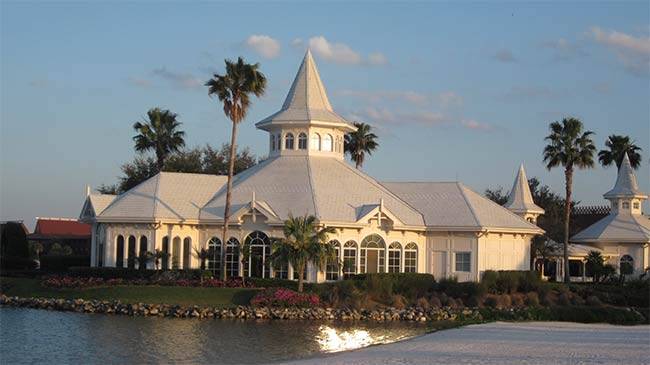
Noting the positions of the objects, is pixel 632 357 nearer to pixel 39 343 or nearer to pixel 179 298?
pixel 39 343

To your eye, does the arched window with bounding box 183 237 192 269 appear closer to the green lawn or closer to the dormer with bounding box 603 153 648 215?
the green lawn

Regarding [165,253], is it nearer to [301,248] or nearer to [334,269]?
[334,269]

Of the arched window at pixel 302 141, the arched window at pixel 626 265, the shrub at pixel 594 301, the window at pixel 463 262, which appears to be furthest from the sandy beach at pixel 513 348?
the arched window at pixel 626 265

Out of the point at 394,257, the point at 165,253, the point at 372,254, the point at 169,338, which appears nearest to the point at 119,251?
the point at 165,253

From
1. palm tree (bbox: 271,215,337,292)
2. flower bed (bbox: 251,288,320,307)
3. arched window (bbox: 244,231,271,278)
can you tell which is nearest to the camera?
flower bed (bbox: 251,288,320,307)

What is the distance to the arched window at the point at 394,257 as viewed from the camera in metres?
54.3

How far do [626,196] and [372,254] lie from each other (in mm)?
30210

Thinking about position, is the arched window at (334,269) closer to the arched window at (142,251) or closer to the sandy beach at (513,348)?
the arched window at (142,251)

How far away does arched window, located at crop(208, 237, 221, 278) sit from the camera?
177ft

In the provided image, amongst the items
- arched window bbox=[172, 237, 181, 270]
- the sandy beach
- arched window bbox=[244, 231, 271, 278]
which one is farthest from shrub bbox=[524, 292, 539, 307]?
arched window bbox=[172, 237, 181, 270]

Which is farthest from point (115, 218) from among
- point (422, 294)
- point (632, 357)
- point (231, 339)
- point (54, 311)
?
point (632, 357)

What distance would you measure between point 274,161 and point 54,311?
18.2 m

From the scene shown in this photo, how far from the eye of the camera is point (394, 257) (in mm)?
54500

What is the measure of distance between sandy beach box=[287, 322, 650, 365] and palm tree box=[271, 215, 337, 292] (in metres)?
8.68
